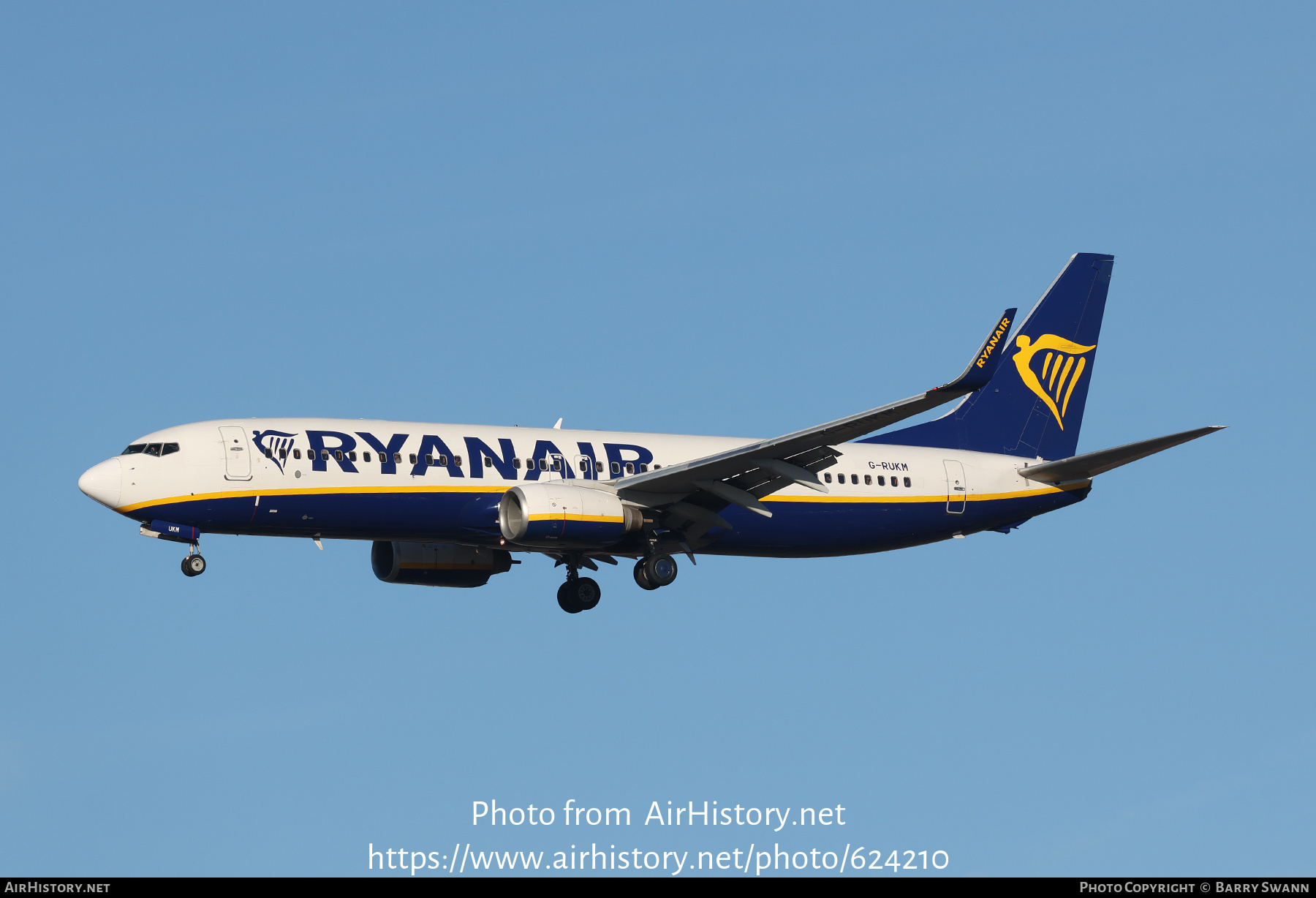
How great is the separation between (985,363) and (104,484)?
2072cm

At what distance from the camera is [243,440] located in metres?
39.6

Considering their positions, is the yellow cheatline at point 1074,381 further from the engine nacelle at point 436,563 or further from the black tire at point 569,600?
the engine nacelle at point 436,563

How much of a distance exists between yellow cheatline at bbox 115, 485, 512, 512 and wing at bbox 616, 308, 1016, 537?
4.55 metres

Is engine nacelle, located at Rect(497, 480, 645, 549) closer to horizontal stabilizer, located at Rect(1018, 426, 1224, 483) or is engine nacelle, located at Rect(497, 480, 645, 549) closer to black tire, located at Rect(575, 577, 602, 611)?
black tire, located at Rect(575, 577, 602, 611)

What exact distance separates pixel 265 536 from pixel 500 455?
247 inches

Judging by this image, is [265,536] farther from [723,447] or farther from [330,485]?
[723,447]

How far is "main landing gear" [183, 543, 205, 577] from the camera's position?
39.2 meters

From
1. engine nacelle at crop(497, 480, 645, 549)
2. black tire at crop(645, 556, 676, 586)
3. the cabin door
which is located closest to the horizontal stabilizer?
black tire at crop(645, 556, 676, 586)

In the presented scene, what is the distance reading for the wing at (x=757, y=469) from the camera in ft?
119

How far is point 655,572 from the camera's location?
4297cm

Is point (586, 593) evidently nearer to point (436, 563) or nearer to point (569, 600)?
point (569, 600)

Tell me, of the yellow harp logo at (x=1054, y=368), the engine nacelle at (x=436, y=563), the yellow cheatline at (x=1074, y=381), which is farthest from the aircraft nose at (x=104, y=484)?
the yellow cheatline at (x=1074, y=381)

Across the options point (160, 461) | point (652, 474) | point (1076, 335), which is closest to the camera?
point (160, 461)

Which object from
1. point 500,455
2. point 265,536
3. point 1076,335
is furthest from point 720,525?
point 1076,335
